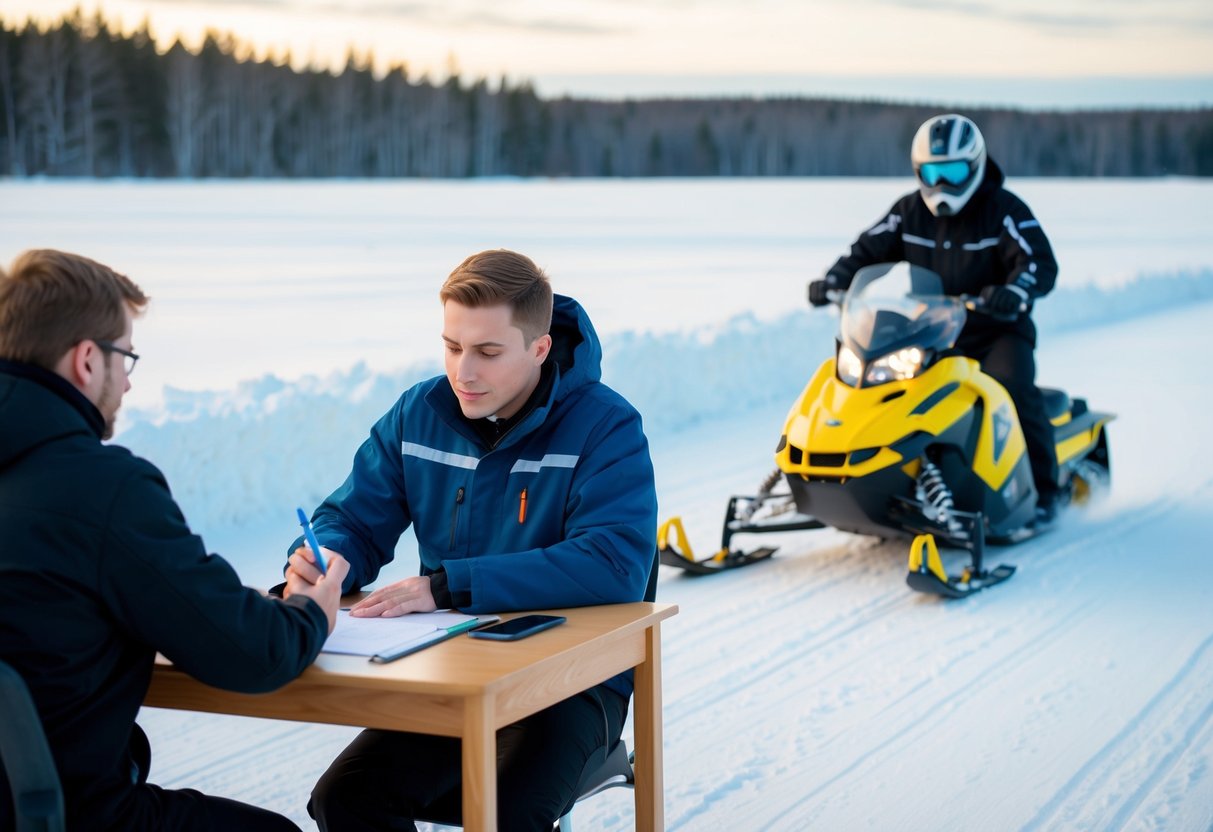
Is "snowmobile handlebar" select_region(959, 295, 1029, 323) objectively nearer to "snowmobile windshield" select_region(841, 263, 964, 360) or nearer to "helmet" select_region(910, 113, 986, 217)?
"snowmobile windshield" select_region(841, 263, 964, 360)

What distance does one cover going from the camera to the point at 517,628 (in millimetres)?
2305

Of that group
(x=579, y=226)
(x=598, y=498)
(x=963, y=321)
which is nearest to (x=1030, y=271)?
(x=963, y=321)

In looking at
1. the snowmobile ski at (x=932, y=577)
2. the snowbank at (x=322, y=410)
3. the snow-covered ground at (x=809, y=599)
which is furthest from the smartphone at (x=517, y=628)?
the snowbank at (x=322, y=410)

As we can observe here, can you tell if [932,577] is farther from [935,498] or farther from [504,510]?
[504,510]

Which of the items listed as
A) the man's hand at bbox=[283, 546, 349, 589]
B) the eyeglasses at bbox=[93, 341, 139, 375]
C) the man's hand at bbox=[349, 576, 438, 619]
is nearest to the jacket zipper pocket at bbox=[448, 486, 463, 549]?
the man's hand at bbox=[349, 576, 438, 619]

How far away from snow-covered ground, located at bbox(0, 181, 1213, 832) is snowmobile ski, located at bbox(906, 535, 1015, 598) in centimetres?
7

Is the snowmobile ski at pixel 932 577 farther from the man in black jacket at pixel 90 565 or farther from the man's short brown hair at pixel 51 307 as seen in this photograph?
the man's short brown hair at pixel 51 307

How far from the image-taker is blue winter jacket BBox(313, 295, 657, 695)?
8.27ft

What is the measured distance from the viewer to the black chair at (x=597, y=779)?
98.0 inches

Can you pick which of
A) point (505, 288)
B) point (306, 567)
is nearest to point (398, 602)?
point (306, 567)

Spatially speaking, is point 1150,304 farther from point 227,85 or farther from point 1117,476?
point 227,85

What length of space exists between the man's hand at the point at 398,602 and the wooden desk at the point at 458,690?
0.76 ft

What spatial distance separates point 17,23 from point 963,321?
100.0 ft

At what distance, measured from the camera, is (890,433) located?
5414mm
